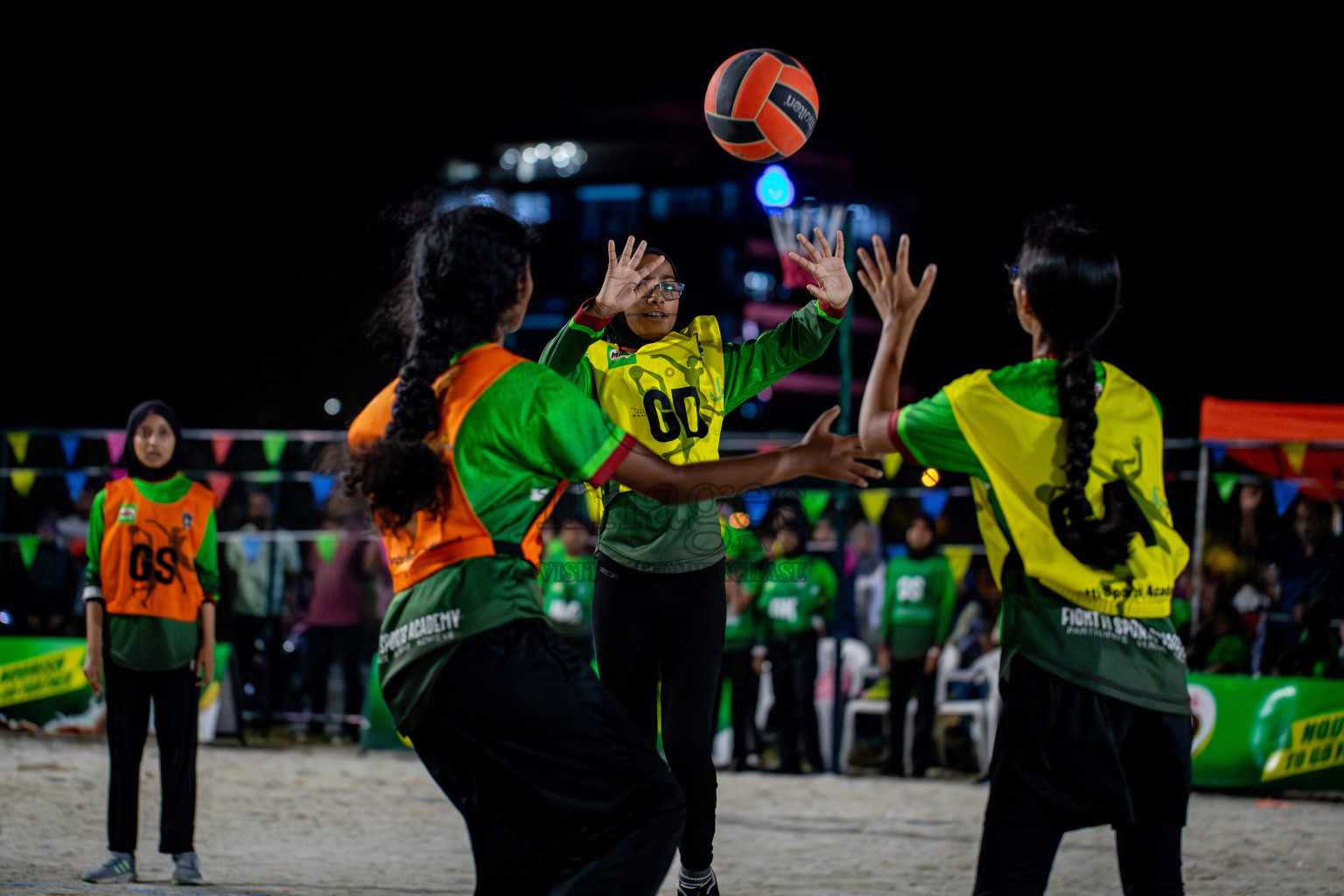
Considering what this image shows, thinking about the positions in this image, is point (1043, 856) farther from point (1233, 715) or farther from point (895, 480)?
point (895, 480)

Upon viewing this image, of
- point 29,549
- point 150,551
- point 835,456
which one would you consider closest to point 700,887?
point 835,456

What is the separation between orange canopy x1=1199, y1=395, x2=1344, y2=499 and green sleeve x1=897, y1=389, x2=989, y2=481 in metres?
7.58

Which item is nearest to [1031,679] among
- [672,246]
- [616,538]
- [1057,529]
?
[1057,529]

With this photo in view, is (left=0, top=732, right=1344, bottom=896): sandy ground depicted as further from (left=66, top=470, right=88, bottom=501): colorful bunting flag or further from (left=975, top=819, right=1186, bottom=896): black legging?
(left=975, top=819, right=1186, bottom=896): black legging

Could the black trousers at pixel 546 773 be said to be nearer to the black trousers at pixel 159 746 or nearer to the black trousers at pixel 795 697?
the black trousers at pixel 159 746

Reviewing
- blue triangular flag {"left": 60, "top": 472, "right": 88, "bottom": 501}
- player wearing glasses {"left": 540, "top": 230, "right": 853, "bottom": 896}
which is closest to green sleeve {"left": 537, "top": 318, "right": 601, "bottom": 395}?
player wearing glasses {"left": 540, "top": 230, "right": 853, "bottom": 896}

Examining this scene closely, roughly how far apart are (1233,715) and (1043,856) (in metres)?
7.32

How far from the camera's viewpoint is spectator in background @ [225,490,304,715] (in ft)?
36.7

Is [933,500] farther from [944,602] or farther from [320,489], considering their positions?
[320,489]

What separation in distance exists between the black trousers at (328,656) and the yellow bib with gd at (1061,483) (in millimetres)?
8918

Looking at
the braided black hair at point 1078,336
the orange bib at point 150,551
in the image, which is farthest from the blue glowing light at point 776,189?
the braided black hair at point 1078,336

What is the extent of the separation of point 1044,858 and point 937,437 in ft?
3.37

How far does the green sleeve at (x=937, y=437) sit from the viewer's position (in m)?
3.03

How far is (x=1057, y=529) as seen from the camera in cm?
298
